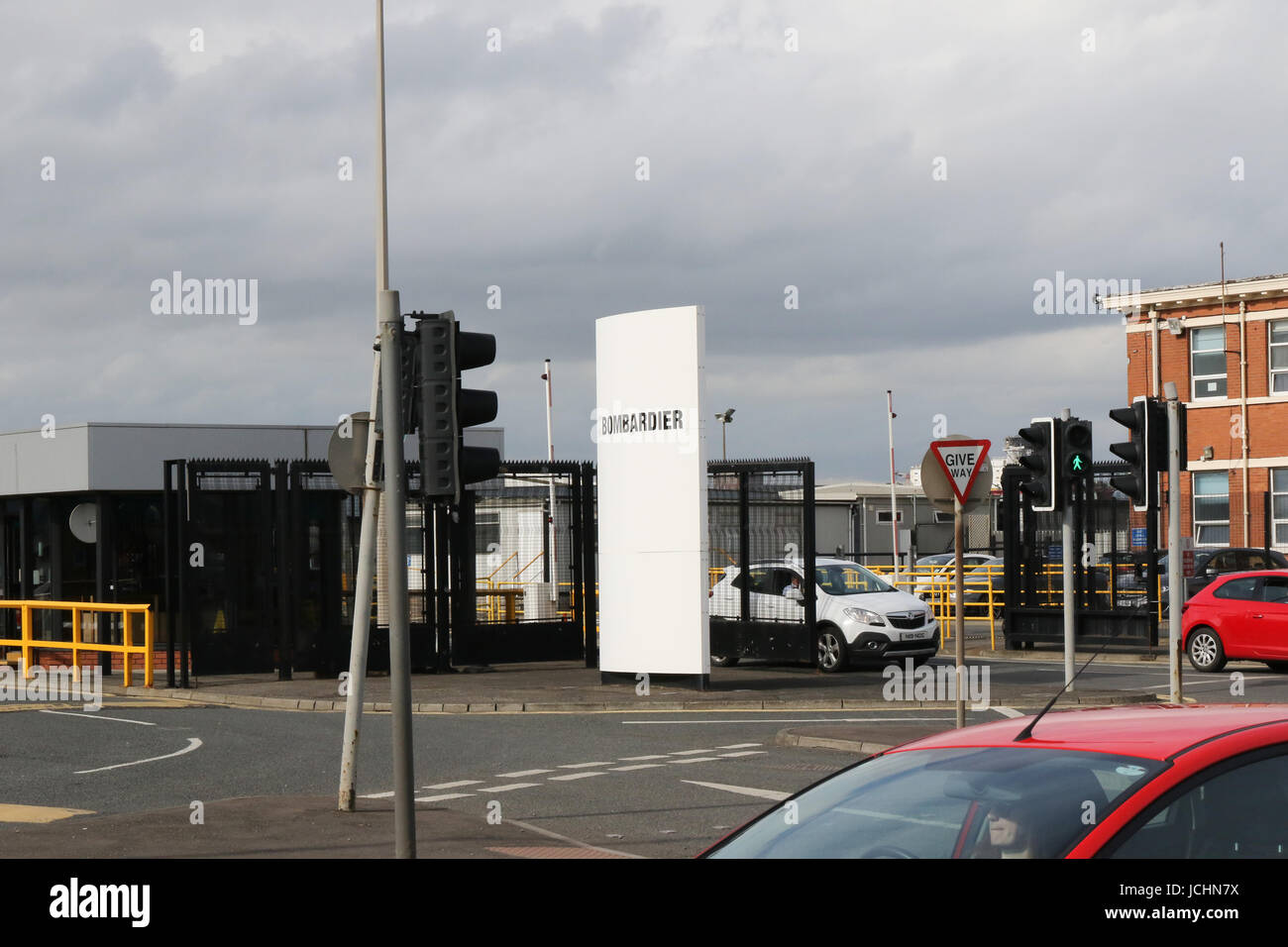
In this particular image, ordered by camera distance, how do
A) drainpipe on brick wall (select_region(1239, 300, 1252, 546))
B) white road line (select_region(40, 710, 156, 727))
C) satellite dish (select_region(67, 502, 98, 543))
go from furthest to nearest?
drainpipe on brick wall (select_region(1239, 300, 1252, 546))
satellite dish (select_region(67, 502, 98, 543))
white road line (select_region(40, 710, 156, 727))

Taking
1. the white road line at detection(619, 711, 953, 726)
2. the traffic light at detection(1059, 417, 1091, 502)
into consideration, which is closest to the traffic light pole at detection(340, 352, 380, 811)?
the white road line at detection(619, 711, 953, 726)

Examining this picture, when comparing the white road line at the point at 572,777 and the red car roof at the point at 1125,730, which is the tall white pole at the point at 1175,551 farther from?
the red car roof at the point at 1125,730

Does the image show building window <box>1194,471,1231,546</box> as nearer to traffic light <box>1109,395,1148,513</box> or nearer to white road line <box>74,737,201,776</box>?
traffic light <box>1109,395,1148,513</box>

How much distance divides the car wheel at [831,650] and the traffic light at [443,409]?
1522 centimetres

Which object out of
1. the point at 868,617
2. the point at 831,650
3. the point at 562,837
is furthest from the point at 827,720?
the point at 562,837

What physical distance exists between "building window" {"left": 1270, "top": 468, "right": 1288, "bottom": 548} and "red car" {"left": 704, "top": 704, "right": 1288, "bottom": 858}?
134ft

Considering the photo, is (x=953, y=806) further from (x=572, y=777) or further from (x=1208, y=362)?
(x=1208, y=362)

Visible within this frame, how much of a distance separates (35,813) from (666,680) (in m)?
10.8

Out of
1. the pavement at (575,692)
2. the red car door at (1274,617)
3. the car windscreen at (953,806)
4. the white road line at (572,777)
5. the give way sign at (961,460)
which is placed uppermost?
the give way sign at (961,460)

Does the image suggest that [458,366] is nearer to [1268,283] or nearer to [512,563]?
[512,563]

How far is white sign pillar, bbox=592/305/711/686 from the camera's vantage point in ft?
64.1

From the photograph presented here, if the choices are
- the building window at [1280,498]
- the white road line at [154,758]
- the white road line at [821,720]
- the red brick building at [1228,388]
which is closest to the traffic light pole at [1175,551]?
the white road line at [821,720]

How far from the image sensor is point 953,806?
13.0 ft

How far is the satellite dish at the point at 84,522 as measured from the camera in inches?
1111
